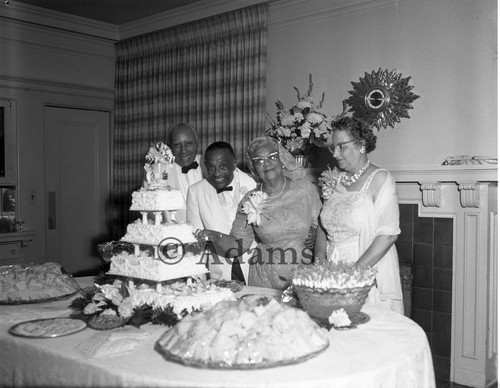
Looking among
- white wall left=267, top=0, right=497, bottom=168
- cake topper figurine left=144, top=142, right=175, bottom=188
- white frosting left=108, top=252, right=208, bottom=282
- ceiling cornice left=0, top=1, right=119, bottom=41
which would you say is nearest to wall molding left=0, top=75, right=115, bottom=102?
ceiling cornice left=0, top=1, right=119, bottom=41

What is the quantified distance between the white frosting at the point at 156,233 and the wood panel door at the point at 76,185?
423 cm

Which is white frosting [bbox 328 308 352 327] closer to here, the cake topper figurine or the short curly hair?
the cake topper figurine

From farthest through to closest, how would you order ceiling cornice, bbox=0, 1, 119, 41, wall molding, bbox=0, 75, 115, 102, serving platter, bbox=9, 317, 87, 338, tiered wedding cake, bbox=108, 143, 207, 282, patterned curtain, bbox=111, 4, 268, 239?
wall molding, bbox=0, 75, 115, 102 → ceiling cornice, bbox=0, 1, 119, 41 → patterned curtain, bbox=111, 4, 268, 239 → tiered wedding cake, bbox=108, 143, 207, 282 → serving platter, bbox=9, 317, 87, 338

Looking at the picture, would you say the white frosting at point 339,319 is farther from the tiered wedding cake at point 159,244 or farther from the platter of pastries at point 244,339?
the tiered wedding cake at point 159,244

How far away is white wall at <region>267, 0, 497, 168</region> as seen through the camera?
414 cm

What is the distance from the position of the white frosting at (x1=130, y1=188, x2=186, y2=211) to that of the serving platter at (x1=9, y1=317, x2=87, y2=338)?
0.62 m

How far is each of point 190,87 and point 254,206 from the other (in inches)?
125

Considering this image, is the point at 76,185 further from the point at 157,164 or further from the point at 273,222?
the point at 157,164

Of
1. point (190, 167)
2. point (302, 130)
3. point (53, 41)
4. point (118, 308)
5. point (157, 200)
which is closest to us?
point (118, 308)

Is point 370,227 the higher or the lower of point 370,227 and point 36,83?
the lower

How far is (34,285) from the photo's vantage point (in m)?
2.91

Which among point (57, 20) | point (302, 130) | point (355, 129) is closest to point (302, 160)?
point (302, 130)

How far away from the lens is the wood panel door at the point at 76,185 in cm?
663

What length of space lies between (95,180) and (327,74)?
3.44 metres
